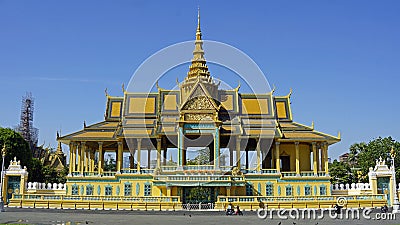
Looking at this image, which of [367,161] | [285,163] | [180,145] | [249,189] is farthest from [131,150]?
[367,161]

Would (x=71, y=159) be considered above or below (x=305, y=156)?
below

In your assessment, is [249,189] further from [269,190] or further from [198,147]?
[198,147]

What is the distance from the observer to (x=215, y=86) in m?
48.0

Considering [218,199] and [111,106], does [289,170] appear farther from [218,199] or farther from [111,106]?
[111,106]

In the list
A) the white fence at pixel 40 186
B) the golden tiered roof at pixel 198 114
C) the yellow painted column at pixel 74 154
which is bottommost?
the white fence at pixel 40 186

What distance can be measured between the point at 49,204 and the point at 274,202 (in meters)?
16.6

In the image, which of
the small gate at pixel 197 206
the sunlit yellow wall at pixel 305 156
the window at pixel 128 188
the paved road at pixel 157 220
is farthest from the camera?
the sunlit yellow wall at pixel 305 156

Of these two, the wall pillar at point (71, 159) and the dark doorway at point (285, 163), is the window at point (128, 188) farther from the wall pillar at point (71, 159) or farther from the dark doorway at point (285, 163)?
the dark doorway at point (285, 163)

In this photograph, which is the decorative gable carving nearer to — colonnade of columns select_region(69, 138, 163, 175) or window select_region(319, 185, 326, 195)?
colonnade of columns select_region(69, 138, 163, 175)

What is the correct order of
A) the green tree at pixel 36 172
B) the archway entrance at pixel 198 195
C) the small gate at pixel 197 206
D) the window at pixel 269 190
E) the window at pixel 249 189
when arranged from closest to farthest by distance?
1. the small gate at pixel 197 206
2. the archway entrance at pixel 198 195
3. the window at pixel 249 189
4. the window at pixel 269 190
5. the green tree at pixel 36 172

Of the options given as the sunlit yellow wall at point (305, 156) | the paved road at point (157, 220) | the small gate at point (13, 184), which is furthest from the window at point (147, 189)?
the sunlit yellow wall at point (305, 156)

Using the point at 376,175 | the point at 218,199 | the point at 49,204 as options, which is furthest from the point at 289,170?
the point at 49,204

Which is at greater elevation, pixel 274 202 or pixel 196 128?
pixel 196 128

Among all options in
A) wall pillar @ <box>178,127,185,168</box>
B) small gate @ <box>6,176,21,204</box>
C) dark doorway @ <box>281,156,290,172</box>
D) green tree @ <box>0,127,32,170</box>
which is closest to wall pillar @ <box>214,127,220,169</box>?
wall pillar @ <box>178,127,185,168</box>
